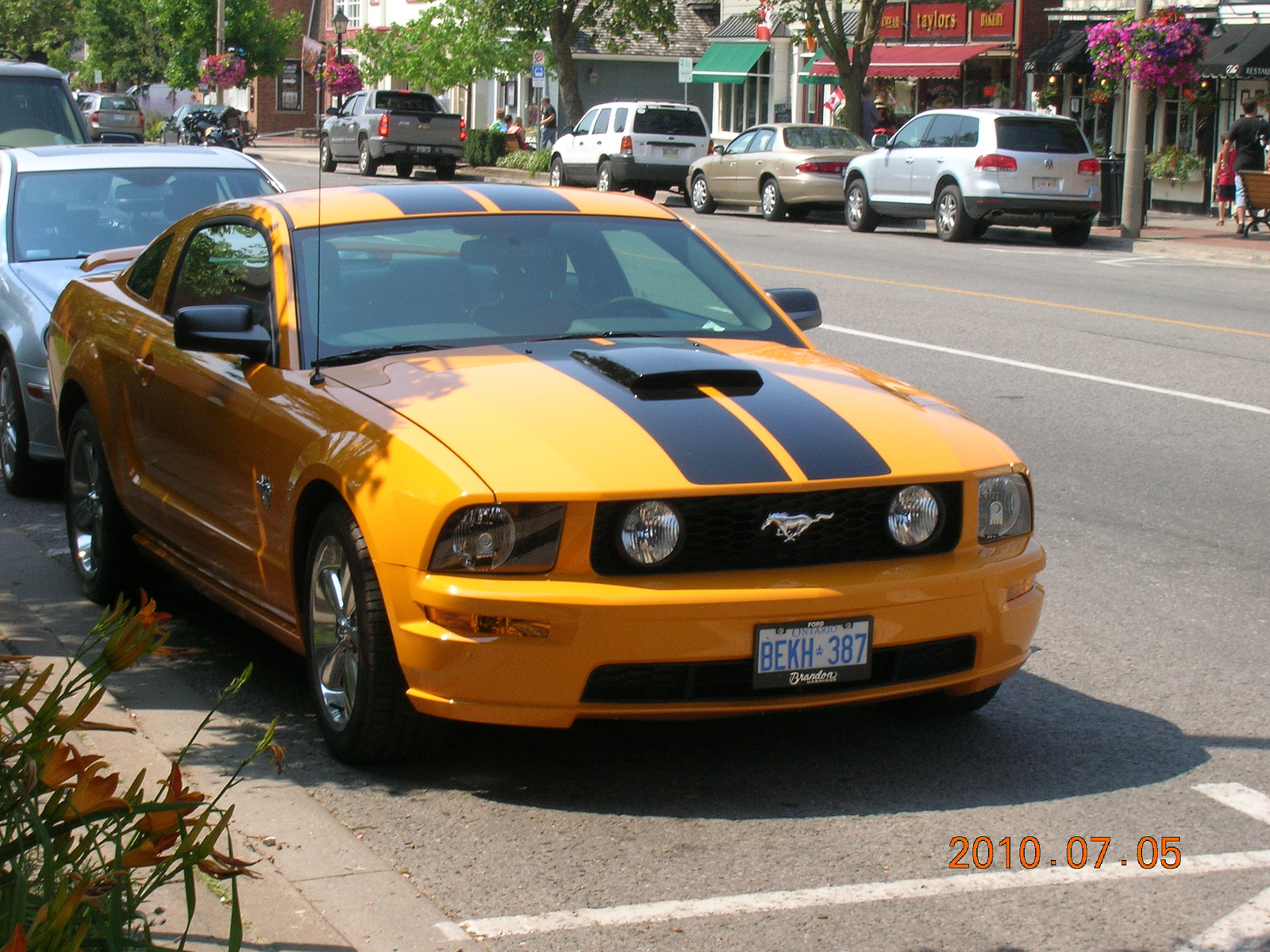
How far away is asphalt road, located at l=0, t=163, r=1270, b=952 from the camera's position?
3740mm

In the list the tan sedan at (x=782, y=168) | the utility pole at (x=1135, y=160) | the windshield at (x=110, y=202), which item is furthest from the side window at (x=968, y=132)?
the windshield at (x=110, y=202)

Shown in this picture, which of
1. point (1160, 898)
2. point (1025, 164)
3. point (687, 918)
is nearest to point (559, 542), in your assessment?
point (687, 918)

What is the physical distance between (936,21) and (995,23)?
1.96 meters

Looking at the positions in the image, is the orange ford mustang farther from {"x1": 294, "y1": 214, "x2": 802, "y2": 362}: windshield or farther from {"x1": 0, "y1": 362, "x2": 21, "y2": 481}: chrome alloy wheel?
{"x1": 0, "y1": 362, "x2": 21, "y2": 481}: chrome alloy wheel

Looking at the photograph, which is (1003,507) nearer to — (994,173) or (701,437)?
(701,437)

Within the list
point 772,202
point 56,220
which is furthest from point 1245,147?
point 56,220

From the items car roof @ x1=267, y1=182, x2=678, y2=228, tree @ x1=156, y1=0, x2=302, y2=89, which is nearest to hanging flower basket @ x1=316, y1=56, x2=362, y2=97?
car roof @ x1=267, y1=182, x2=678, y2=228

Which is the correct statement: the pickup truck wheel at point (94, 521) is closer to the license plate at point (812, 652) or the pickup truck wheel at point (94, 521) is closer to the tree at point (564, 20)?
the license plate at point (812, 652)

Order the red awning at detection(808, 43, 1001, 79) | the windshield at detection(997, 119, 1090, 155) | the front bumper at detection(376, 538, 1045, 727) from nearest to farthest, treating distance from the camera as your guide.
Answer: the front bumper at detection(376, 538, 1045, 727), the windshield at detection(997, 119, 1090, 155), the red awning at detection(808, 43, 1001, 79)

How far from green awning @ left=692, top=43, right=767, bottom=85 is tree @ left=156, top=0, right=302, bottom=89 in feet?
71.2

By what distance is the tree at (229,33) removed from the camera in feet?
222

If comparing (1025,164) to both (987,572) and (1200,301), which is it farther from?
(987,572)

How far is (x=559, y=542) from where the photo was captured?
4145 millimetres

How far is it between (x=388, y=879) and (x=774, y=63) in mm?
48785
